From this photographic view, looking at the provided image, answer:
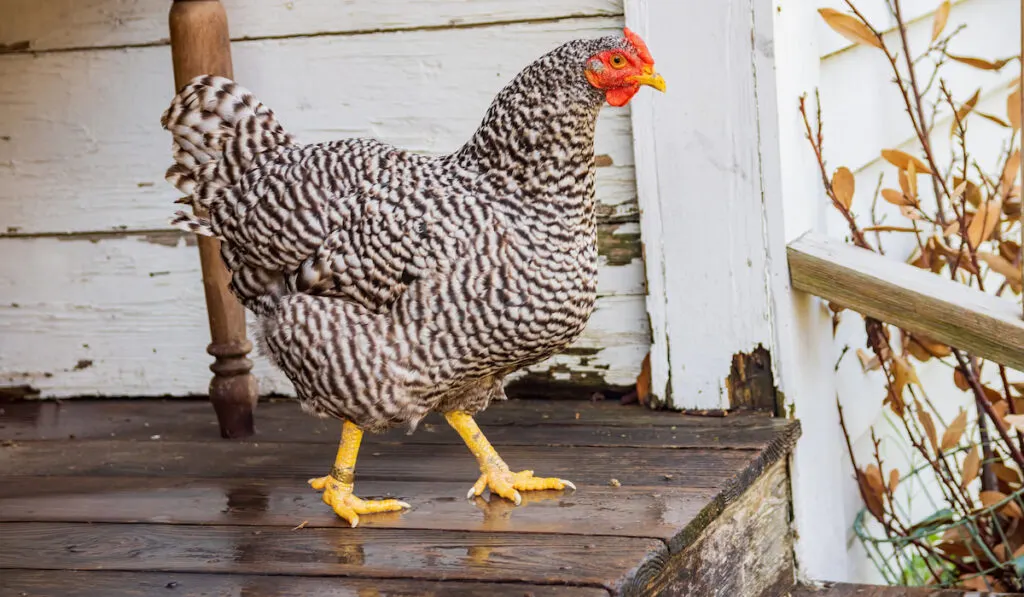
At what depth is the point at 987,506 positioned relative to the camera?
8.50ft

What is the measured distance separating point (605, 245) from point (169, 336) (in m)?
1.17

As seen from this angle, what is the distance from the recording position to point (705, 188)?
2533 millimetres

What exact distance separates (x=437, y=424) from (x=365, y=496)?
53cm

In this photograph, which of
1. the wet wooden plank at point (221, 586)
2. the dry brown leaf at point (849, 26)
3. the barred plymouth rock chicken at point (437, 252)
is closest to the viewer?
the wet wooden plank at point (221, 586)

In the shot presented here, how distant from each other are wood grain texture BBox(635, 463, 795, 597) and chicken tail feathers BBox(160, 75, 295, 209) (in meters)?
1.04

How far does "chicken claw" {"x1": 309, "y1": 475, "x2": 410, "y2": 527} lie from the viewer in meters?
2.10

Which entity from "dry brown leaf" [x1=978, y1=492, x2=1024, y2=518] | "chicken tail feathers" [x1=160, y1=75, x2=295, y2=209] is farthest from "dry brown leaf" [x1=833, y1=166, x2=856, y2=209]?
"chicken tail feathers" [x1=160, y1=75, x2=295, y2=209]

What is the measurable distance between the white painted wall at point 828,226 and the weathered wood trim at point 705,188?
52mm

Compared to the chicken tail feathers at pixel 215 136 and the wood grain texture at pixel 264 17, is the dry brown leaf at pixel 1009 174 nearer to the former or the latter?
the wood grain texture at pixel 264 17

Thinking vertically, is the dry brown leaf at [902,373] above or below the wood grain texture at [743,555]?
above

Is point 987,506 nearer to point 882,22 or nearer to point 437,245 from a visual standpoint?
point 882,22

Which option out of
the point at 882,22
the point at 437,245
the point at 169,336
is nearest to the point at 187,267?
the point at 169,336

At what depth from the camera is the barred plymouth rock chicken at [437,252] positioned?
197cm

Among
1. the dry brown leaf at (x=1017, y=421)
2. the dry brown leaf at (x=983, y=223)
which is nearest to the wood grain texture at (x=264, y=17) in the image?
the dry brown leaf at (x=983, y=223)
